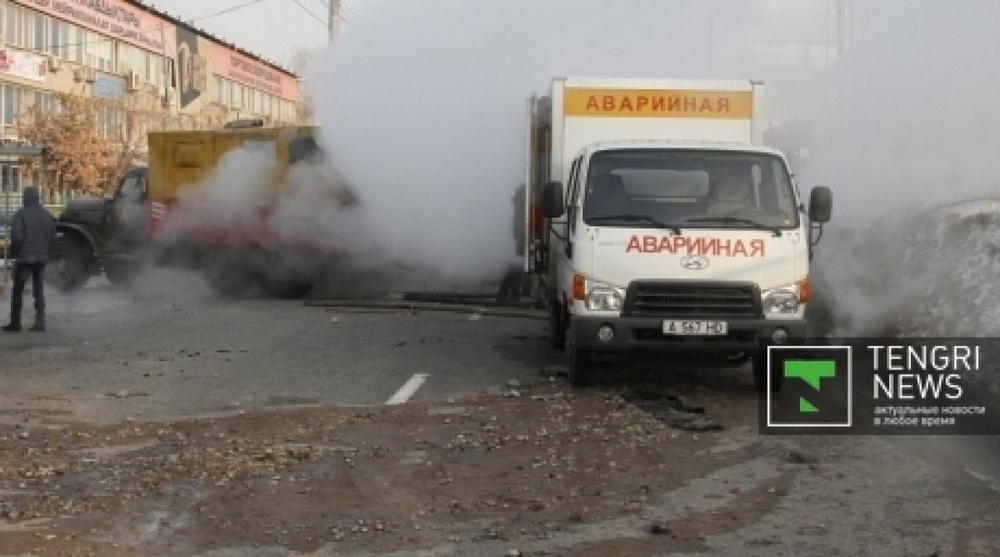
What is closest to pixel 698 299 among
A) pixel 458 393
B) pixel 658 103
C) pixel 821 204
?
pixel 821 204

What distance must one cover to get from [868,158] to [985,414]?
7668mm

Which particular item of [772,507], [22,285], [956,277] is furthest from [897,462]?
[22,285]

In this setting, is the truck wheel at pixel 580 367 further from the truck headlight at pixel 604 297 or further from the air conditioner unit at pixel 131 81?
the air conditioner unit at pixel 131 81

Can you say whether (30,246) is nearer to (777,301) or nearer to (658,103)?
(658,103)

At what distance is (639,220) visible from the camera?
967 cm

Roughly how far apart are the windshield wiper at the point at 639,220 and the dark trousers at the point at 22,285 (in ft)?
26.5

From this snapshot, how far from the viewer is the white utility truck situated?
932 centimetres

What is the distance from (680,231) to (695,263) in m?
0.31

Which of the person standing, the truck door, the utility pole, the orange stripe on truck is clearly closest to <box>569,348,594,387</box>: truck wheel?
the orange stripe on truck

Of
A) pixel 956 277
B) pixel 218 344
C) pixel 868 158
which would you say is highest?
pixel 868 158

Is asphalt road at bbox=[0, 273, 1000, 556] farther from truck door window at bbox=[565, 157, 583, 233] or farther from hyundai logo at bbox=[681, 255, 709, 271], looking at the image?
truck door window at bbox=[565, 157, 583, 233]

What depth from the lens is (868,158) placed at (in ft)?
52.0

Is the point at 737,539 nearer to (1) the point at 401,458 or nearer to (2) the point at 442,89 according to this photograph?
(1) the point at 401,458

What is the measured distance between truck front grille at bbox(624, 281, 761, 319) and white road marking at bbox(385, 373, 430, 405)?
2.04 metres
